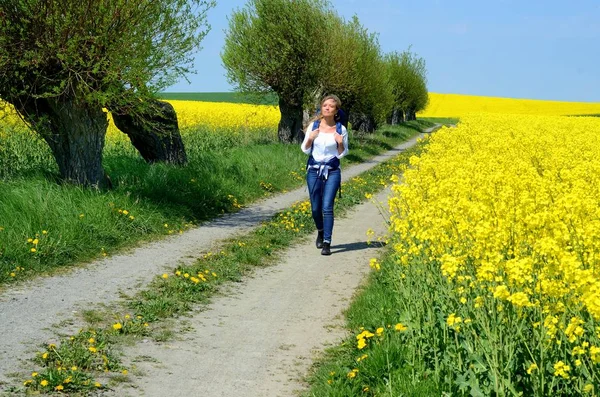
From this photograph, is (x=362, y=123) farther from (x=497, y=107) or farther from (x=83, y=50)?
(x=497, y=107)

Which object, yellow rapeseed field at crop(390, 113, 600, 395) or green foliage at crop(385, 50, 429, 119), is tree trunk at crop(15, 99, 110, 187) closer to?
Answer: yellow rapeseed field at crop(390, 113, 600, 395)

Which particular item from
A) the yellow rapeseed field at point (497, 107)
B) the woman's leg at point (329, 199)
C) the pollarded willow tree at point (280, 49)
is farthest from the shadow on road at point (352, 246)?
the yellow rapeseed field at point (497, 107)

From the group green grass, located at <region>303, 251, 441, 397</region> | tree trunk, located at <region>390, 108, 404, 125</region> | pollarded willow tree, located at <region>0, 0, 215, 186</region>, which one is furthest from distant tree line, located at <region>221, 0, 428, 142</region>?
tree trunk, located at <region>390, 108, 404, 125</region>

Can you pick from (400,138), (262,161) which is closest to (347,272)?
(262,161)

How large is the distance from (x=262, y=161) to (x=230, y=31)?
10.2 meters

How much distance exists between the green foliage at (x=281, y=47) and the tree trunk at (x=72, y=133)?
16.0 metres

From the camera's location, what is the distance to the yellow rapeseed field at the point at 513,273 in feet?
14.5

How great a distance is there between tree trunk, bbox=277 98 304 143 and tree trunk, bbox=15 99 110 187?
55.4 ft

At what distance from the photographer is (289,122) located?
2998 cm

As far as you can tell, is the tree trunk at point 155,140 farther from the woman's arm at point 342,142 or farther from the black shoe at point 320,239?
the woman's arm at point 342,142

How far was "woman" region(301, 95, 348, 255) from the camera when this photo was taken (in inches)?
443

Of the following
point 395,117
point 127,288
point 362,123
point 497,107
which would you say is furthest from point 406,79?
point 127,288

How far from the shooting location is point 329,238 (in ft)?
37.5

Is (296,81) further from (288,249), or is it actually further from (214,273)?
(214,273)
